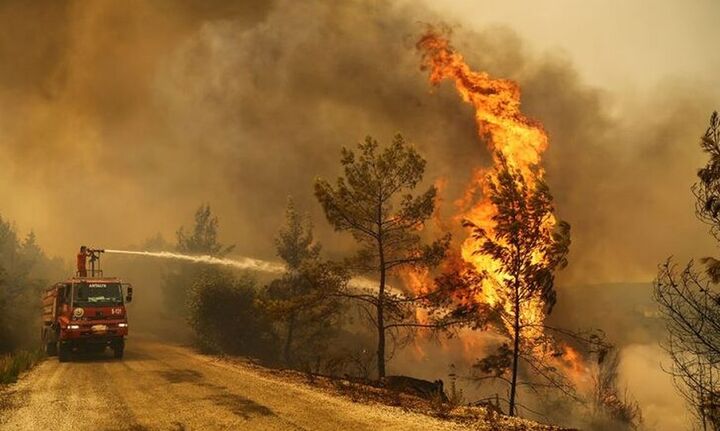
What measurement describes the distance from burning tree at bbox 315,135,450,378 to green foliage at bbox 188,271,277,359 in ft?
49.7

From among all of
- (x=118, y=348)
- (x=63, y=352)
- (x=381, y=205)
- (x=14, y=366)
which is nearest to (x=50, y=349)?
(x=63, y=352)

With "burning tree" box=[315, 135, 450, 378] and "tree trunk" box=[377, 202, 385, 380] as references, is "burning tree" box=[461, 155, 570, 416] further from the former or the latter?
"tree trunk" box=[377, 202, 385, 380]

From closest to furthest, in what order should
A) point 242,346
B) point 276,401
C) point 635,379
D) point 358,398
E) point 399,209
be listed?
point 276,401, point 358,398, point 399,209, point 242,346, point 635,379

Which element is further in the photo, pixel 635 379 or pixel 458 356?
pixel 458 356

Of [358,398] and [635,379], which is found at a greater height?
[358,398]

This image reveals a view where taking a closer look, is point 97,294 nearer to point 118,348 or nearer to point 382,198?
point 118,348

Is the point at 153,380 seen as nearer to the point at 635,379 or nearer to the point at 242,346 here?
the point at 242,346

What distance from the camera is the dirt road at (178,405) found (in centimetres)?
966

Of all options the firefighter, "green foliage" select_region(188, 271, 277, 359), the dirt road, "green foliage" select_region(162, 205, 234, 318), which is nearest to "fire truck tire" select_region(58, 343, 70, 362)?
the dirt road

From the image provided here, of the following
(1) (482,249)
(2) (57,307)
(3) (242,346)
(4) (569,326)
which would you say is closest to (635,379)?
(4) (569,326)

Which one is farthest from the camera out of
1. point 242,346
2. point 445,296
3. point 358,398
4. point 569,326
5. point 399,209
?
point 569,326

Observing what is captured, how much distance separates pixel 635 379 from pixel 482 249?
41.8m

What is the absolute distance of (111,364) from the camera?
18500 millimetres

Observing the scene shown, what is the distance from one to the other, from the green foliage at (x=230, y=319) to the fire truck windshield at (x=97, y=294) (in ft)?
37.9
